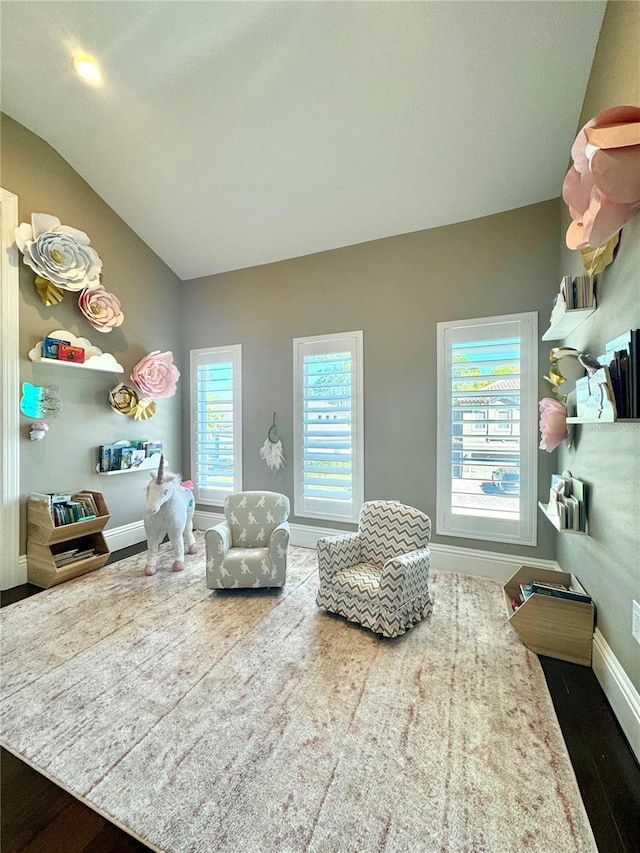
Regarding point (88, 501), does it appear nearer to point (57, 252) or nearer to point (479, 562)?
point (57, 252)

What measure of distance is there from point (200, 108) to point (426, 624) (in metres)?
3.94

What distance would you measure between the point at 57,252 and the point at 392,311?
9.61 feet

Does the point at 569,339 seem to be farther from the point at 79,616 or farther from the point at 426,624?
the point at 79,616

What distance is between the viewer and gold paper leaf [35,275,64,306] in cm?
290

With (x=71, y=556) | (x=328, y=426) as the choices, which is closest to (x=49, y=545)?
(x=71, y=556)

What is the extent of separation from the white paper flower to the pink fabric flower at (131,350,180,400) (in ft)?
2.86

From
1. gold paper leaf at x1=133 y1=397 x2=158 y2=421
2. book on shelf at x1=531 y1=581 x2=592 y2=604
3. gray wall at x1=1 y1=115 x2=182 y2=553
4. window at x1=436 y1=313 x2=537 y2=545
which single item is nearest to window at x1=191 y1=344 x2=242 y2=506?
gray wall at x1=1 y1=115 x2=182 y2=553

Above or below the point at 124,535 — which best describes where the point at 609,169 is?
above

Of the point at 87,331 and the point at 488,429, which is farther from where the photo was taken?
the point at 87,331

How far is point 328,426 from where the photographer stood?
3.52 metres

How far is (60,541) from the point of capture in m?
2.88

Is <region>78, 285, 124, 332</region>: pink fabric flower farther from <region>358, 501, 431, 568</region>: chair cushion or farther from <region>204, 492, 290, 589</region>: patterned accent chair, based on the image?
<region>358, 501, 431, 568</region>: chair cushion

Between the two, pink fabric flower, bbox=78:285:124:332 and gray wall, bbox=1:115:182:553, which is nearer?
gray wall, bbox=1:115:182:553

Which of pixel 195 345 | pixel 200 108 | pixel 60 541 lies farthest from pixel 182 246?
pixel 60 541
